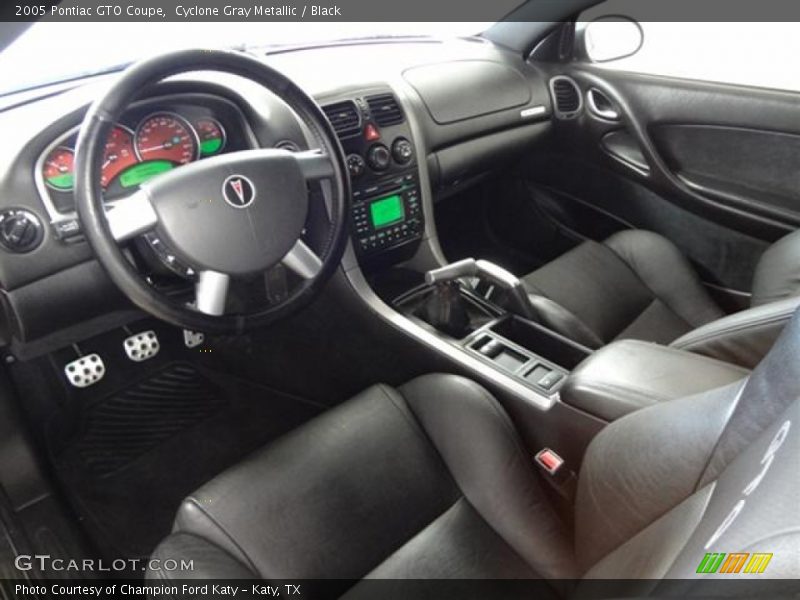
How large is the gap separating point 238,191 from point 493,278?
63 cm

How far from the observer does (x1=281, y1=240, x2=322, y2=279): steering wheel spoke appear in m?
1.16

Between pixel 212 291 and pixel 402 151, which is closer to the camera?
pixel 212 291

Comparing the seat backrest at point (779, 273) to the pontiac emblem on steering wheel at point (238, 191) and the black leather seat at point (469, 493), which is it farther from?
the pontiac emblem on steering wheel at point (238, 191)

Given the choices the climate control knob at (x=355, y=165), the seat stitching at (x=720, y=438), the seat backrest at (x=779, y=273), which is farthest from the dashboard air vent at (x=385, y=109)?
the seat stitching at (x=720, y=438)

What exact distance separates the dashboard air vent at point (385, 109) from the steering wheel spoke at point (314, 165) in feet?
1.40

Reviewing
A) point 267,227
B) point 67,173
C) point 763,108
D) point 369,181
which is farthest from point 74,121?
point 763,108

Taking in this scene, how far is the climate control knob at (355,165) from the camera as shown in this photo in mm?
1521

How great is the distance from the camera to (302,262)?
1165mm

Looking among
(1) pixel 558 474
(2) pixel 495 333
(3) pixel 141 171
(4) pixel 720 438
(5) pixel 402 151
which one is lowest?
(1) pixel 558 474

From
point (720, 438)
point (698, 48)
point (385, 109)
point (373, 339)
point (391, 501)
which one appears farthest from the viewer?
point (698, 48)

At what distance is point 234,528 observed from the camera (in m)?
1.02

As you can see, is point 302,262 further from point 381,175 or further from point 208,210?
point 381,175

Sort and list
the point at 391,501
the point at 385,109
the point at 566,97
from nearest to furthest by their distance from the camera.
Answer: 1. the point at 391,501
2. the point at 385,109
3. the point at 566,97

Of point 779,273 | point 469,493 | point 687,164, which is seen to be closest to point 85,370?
point 469,493
